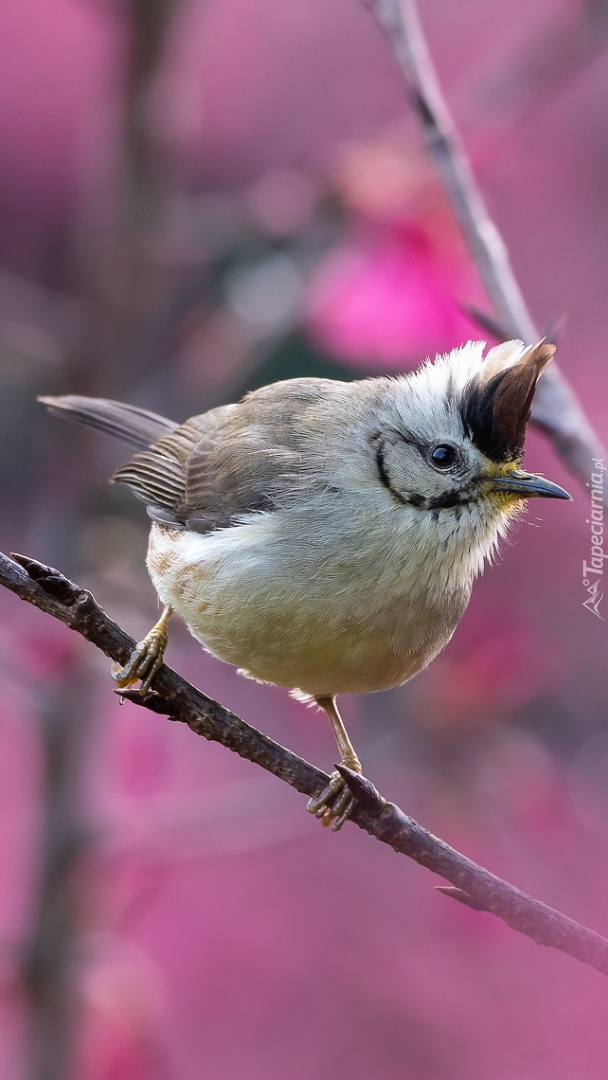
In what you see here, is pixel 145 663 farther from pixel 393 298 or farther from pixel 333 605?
pixel 393 298

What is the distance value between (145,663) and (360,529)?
424mm

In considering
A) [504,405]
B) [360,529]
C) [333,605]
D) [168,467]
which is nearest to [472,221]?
[504,405]

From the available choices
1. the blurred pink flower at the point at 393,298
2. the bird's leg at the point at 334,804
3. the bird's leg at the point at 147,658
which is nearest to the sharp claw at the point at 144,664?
the bird's leg at the point at 147,658

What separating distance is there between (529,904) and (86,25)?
3509 mm

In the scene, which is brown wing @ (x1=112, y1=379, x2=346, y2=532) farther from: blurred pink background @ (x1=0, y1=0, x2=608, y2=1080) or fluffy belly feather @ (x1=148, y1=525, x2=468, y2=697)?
blurred pink background @ (x1=0, y1=0, x2=608, y2=1080)

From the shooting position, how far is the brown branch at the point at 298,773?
1.23 meters

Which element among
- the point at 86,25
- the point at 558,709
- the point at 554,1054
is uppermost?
the point at 86,25

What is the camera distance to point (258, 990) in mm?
2957

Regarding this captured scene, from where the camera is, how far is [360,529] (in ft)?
4.90

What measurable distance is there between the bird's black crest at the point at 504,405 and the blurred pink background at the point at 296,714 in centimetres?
12

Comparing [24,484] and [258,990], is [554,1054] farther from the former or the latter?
[24,484]

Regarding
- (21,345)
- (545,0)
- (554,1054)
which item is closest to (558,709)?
(554,1054)

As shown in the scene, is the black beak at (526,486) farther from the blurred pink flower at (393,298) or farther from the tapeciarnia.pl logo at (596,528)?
the blurred pink flower at (393,298)

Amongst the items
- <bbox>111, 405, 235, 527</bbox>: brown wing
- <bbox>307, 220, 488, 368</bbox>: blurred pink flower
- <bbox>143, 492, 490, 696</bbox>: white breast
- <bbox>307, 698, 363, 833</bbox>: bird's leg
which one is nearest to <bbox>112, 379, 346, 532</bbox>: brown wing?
<bbox>111, 405, 235, 527</bbox>: brown wing
